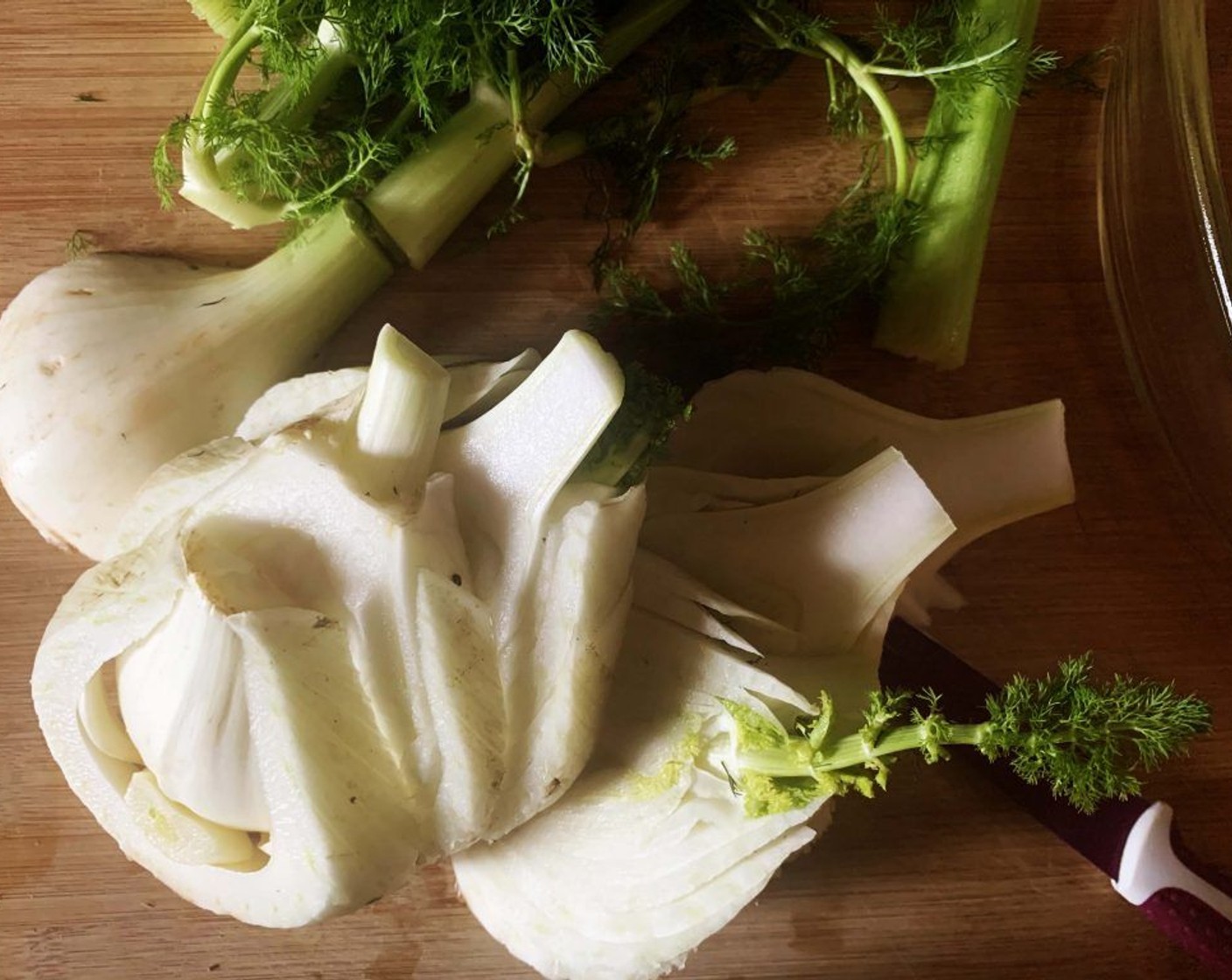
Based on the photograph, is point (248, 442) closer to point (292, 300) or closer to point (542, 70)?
point (292, 300)

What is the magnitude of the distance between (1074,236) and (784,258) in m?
0.46

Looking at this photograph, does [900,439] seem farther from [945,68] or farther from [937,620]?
[945,68]

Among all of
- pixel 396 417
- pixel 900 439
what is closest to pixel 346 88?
pixel 396 417

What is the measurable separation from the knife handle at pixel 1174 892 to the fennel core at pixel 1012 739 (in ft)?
0.86

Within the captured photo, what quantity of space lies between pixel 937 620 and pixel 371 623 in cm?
81

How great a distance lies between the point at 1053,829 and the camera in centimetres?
140

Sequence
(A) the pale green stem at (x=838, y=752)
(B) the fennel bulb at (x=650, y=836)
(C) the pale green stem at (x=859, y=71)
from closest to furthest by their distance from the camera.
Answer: (A) the pale green stem at (x=838, y=752)
(B) the fennel bulb at (x=650, y=836)
(C) the pale green stem at (x=859, y=71)

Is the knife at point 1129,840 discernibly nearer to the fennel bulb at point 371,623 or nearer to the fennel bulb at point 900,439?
the fennel bulb at point 900,439

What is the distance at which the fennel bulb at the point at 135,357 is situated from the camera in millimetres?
1287

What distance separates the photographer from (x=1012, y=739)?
104cm

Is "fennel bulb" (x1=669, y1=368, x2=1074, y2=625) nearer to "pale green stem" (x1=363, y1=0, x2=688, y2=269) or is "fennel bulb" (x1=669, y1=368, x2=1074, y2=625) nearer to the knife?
the knife

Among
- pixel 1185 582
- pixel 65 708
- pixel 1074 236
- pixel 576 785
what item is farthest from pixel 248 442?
pixel 1185 582

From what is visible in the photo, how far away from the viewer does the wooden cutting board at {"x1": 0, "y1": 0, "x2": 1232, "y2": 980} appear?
54.2 inches

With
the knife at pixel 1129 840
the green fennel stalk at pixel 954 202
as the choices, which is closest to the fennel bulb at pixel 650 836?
the knife at pixel 1129 840
